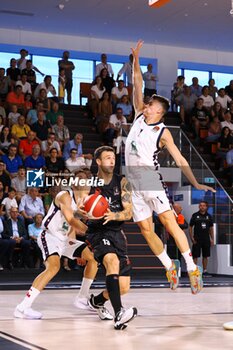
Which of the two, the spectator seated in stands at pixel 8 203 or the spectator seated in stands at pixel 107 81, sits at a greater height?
the spectator seated in stands at pixel 107 81

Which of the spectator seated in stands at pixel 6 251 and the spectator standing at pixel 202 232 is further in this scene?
the spectator standing at pixel 202 232

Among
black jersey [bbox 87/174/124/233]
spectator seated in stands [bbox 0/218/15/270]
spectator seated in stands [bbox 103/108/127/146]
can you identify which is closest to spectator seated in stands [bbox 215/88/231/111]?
spectator seated in stands [bbox 103/108/127/146]

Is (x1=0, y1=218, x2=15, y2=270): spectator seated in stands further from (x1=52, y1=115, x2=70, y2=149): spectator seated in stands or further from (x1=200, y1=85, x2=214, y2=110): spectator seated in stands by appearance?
(x1=200, y1=85, x2=214, y2=110): spectator seated in stands

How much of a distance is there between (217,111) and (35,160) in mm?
7556

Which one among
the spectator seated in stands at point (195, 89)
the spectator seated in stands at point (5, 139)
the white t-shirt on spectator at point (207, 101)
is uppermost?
the spectator seated in stands at point (195, 89)

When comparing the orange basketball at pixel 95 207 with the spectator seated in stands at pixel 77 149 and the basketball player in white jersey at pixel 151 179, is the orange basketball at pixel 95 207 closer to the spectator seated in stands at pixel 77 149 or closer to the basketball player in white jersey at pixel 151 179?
the basketball player in white jersey at pixel 151 179

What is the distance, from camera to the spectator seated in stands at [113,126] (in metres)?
18.7

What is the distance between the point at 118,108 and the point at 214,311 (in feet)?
38.5

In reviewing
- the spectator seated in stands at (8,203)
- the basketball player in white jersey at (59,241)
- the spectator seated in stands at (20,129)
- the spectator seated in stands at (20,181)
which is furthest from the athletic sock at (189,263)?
the spectator seated in stands at (20,129)

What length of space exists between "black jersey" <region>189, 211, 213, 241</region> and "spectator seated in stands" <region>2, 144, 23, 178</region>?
4.29 m

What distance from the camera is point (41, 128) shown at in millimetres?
17312

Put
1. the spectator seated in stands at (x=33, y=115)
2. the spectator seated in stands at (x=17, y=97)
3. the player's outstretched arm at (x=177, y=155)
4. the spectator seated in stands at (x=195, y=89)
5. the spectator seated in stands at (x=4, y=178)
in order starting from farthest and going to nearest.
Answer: the spectator seated in stands at (x=195, y=89), the spectator seated in stands at (x=17, y=97), the spectator seated in stands at (x=33, y=115), the spectator seated in stands at (x=4, y=178), the player's outstretched arm at (x=177, y=155)

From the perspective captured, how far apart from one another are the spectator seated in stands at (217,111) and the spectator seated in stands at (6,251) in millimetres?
9326

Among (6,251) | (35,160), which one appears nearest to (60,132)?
(35,160)
